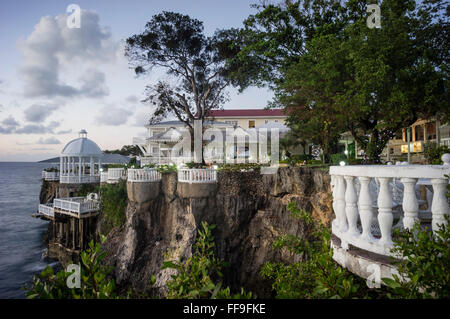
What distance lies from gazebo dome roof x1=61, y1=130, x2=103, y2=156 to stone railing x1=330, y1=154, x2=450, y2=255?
78.1ft

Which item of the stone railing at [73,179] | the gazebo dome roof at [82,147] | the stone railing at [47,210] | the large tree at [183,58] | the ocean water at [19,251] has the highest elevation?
the large tree at [183,58]

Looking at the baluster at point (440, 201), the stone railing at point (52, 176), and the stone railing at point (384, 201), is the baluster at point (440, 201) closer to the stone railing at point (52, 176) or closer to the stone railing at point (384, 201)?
the stone railing at point (384, 201)

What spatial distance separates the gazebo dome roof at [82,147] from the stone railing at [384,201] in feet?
78.1

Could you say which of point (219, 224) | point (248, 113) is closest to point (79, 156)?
point (219, 224)

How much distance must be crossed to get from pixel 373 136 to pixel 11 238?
35.1 meters

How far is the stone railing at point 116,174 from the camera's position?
16139mm

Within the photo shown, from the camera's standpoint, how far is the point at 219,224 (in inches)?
537

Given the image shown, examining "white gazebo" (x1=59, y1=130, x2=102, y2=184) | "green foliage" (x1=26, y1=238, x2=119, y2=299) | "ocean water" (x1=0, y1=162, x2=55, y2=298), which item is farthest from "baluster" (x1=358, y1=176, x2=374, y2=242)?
"white gazebo" (x1=59, y1=130, x2=102, y2=184)

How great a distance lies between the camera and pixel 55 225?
61.5ft

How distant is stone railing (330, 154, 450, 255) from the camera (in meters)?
2.37

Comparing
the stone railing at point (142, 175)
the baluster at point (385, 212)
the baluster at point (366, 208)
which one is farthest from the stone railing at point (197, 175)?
the baluster at point (385, 212)

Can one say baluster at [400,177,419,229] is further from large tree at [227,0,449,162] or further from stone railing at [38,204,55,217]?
stone railing at [38,204,55,217]

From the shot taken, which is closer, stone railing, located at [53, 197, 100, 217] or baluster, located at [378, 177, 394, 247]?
baluster, located at [378, 177, 394, 247]
